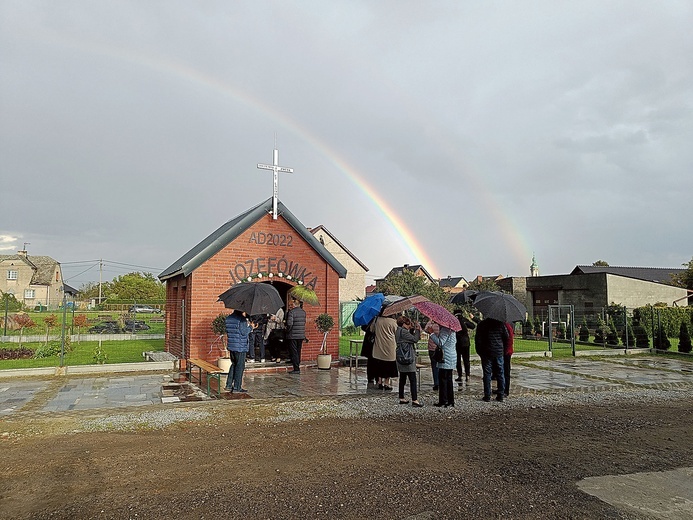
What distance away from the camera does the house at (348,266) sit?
48.3 m

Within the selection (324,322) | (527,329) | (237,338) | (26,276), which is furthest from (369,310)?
(26,276)

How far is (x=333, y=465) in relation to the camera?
19.0ft

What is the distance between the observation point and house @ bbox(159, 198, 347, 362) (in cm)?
1384

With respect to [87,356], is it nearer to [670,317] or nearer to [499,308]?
[499,308]

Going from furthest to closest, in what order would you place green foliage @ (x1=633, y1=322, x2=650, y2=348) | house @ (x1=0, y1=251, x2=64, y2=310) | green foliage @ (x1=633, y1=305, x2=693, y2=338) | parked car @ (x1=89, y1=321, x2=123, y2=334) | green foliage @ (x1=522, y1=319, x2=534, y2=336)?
house @ (x1=0, y1=251, x2=64, y2=310), green foliage @ (x1=522, y1=319, x2=534, y2=336), green foliage @ (x1=633, y1=305, x2=693, y2=338), parked car @ (x1=89, y1=321, x2=123, y2=334), green foliage @ (x1=633, y1=322, x2=650, y2=348)

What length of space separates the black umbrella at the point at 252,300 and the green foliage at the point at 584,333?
18957 millimetres

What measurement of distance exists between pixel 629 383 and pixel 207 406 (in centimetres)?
969

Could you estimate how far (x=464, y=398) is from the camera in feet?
33.3

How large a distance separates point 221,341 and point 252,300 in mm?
4213

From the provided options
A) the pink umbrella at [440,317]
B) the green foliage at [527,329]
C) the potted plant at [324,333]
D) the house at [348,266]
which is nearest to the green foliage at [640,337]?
the green foliage at [527,329]

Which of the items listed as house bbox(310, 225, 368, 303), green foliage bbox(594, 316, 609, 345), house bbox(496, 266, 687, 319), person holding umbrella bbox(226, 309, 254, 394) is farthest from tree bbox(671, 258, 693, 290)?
person holding umbrella bbox(226, 309, 254, 394)

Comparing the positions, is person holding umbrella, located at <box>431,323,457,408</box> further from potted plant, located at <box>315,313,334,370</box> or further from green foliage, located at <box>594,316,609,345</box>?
green foliage, located at <box>594,316,609,345</box>

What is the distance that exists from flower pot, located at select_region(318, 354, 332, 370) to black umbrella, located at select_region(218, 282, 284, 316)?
154 inches

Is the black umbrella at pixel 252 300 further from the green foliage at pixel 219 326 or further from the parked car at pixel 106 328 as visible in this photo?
the parked car at pixel 106 328
